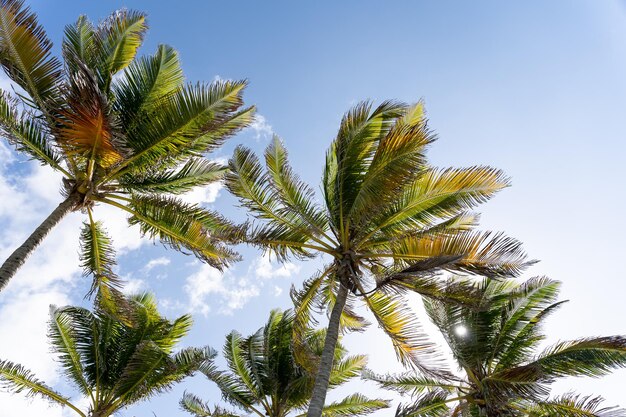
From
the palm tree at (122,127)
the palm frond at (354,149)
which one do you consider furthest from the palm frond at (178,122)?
the palm frond at (354,149)

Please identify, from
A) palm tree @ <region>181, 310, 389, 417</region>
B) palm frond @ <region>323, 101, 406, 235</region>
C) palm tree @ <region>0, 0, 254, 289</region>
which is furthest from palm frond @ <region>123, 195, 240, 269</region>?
palm tree @ <region>181, 310, 389, 417</region>

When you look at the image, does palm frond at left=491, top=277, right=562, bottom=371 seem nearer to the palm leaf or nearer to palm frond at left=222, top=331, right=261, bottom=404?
palm frond at left=222, top=331, right=261, bottom=404

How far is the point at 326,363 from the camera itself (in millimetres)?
10797

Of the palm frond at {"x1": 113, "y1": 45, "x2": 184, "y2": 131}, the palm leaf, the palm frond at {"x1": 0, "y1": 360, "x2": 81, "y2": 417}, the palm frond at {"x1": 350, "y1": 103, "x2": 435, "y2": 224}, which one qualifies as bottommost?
the palm frond at {"x1": 0, "y1": 360, "x2": 81, "y2": 417}

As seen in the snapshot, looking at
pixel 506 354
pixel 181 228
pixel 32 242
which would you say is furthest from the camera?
pixel 506 354

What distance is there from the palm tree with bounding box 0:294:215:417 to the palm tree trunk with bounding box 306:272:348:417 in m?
5.44

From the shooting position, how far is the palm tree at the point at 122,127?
34.0 feet

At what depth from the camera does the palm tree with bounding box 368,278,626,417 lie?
39.8ft

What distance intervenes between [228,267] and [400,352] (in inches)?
168

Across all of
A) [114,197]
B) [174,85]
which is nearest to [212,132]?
[174,85]

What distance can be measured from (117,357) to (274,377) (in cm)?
475

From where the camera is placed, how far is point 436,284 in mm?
11477

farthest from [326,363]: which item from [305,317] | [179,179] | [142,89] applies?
[142,89]

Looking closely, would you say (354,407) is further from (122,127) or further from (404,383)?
(122,127)
